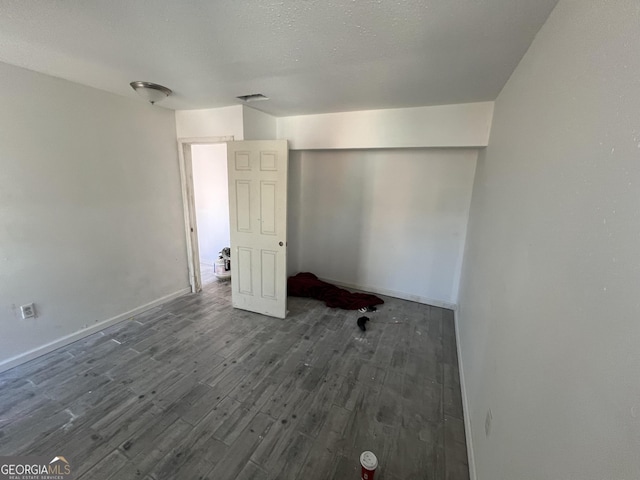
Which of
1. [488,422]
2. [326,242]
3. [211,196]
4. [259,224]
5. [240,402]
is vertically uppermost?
[211,196]

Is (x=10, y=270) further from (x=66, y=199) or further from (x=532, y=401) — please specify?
(x=532, y=401)

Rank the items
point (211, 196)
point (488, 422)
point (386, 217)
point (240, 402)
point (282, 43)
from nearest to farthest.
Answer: point (488, 422) → point (282, 43) → point (240, 402) → point (386, 217) → point (211, 196)

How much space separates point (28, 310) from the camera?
2338 millimetres

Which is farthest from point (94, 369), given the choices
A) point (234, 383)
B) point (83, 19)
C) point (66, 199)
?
point (83, 19)

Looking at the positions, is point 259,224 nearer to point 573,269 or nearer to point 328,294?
point 328,294

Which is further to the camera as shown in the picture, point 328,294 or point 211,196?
point 211,196

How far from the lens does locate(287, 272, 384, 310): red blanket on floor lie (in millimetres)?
3607

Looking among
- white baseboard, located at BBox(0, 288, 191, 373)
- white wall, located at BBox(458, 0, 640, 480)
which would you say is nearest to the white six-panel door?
white baseboard, located at BBox(0, 288, 191, 373)

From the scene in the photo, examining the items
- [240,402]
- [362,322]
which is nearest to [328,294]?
[362,322]

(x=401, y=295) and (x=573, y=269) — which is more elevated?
(x=573, y=269)

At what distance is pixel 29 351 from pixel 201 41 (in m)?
2.98

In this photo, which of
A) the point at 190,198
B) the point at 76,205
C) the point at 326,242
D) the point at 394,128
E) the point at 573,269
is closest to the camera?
the point at 573,269

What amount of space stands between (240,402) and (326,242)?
2654mm

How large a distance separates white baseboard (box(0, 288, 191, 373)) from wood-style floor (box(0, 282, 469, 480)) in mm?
61
